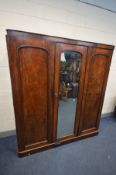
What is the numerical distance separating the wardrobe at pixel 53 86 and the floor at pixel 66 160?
0.13 metres

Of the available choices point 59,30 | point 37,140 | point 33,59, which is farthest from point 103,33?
point 37,140

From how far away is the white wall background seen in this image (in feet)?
5.11

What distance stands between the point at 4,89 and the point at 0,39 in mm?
733

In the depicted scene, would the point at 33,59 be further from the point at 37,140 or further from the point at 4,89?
the point at 37,140

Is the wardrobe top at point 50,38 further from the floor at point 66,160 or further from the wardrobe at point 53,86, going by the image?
the floor at point 66,160

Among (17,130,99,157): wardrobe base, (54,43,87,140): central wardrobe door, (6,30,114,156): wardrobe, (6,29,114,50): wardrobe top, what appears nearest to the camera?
(6,29,114,50): wardrobe top

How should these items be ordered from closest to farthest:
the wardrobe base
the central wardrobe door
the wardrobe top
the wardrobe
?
the wardrobe top
the wardrobe
the central wardrobe door
the wardrobe base

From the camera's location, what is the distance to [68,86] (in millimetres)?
1678

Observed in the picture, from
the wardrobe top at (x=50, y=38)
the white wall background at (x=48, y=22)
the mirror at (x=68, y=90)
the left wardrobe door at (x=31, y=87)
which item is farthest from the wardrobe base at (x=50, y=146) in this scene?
the wardrobe top at (x=50, y=38)

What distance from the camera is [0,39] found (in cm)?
159

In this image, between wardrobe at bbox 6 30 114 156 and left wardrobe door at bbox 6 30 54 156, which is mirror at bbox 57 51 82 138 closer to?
wardrobe at bbox 6 30 114 156

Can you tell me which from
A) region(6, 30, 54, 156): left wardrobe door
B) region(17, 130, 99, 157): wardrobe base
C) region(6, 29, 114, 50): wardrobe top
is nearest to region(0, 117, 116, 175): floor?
region(17, 130, 99, 157): wardrobe base

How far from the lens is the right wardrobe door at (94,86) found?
65.1 inches

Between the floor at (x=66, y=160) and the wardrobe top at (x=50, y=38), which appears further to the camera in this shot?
the floor at (x=66, y=160)
